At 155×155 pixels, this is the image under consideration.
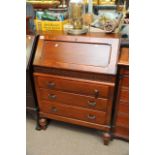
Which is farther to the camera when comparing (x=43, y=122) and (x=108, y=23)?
(x=43, y=122)

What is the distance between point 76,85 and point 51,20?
702 mm

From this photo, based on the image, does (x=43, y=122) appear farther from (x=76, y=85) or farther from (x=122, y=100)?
(x=122, y=100)

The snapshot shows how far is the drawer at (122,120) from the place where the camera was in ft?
4.89

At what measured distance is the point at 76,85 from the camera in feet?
→ 4.78

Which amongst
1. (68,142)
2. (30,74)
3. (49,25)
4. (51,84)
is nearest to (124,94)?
(51,84)

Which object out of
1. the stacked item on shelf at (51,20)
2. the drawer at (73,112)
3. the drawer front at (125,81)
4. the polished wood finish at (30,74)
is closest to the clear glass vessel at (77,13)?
the stacked item on shelf at (51,20)

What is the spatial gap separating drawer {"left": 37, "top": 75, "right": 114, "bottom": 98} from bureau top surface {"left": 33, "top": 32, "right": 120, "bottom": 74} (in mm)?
107

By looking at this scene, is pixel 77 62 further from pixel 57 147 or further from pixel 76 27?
pixel 57 147

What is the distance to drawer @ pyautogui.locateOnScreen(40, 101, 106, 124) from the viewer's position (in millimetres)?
1530

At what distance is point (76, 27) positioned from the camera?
5.16 feet

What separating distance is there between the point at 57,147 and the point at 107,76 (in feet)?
2.79

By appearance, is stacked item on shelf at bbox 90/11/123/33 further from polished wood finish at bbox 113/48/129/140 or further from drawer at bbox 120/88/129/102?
drawer at bbox 120/88/129/102
